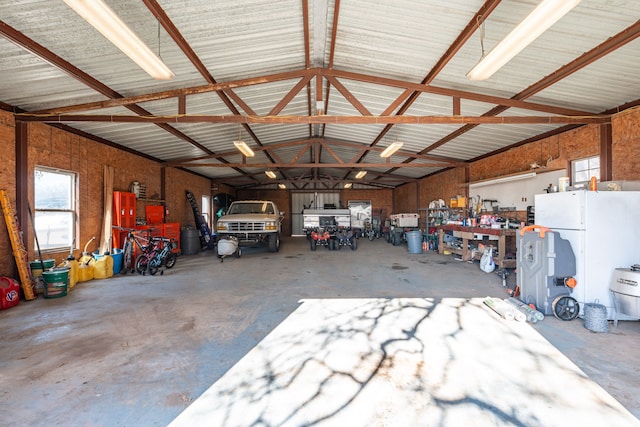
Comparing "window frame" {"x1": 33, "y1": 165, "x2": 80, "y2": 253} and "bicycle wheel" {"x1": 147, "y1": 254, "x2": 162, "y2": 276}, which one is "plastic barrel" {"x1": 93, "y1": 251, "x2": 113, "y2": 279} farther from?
"bicycle wheel" {"x1": 147, "y1": 254, "x2": 162, "y2": 276}

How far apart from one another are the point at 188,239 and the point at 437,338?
28.6 feet

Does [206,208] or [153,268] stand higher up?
[206,208]

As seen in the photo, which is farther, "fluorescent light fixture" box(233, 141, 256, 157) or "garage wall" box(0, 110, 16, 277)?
"fluorescent light fixture" box(233, 141, 256, 157)

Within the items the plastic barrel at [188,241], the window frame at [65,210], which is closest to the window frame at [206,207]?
the plastic barrel at [188,241]

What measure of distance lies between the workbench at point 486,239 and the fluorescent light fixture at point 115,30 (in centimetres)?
690

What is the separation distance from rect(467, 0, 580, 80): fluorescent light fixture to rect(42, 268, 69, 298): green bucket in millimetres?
7000

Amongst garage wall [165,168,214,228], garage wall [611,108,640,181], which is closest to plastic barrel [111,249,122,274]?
garage wall [165,168,214,228]

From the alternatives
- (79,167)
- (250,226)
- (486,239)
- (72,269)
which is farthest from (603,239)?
(79,167)

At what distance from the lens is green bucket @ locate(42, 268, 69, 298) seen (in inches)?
178

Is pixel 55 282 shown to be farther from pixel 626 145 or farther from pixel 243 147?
pixel 626 145

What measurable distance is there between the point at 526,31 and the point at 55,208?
8.36 metres

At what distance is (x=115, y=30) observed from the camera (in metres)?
2.60

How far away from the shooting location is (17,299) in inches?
168

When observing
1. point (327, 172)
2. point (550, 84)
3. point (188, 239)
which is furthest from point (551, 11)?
point (327, 172)
